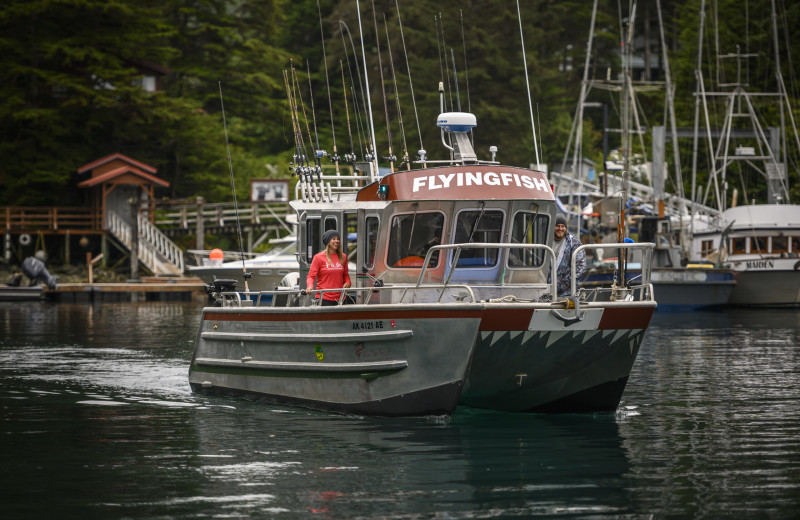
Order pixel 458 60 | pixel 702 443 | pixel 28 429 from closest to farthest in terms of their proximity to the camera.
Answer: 1. pixel 702 443
2. pixel 28 429
3. pixel 458 60

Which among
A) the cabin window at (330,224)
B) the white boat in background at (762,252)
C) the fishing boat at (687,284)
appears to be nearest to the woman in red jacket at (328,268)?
the cabin window at (330,224)

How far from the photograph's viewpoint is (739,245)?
45.1 metres

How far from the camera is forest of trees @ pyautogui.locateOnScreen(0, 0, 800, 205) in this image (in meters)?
57.6

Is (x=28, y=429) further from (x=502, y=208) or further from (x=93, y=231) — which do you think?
(x=93, y=231)

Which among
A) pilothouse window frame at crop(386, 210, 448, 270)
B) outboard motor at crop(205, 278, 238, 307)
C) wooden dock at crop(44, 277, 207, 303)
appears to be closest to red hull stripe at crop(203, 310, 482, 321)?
outboard motor at crop(205, 278, 238, 307)

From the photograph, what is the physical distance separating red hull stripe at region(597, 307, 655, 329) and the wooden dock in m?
36.2

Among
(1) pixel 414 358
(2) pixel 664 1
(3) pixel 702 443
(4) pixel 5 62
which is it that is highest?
(2) pixel 664 1

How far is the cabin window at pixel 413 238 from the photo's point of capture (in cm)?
1638

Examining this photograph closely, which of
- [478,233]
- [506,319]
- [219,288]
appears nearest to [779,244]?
[219,288]

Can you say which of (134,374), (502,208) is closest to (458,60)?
(134,374)

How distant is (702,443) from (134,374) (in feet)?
35.6

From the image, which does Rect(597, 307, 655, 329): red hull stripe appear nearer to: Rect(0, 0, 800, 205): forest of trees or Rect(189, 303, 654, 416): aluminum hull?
Rect(189, 303, 654, 416): aluminum hull

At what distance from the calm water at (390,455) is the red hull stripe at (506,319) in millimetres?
1270

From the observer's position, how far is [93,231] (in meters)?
56.0
